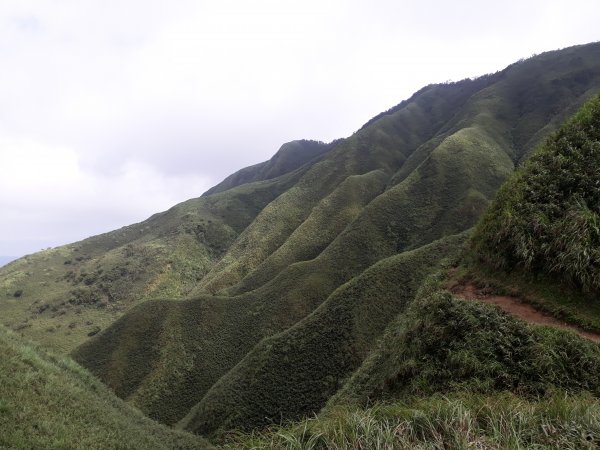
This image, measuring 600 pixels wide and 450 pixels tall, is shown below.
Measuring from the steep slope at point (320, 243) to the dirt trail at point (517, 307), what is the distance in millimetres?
20592

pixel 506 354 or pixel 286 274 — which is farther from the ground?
pixel 506 354

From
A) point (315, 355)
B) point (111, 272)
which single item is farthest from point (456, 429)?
point (111, 272)

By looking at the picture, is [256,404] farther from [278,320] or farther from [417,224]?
[417,224]

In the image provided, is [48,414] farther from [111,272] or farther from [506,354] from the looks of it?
[111,272]

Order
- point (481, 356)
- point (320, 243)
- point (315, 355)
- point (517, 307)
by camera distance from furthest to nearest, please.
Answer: point (320, 243) → point (315, 355) → point (517, 307) → point (481, 356)

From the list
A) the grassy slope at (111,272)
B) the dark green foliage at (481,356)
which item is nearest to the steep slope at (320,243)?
the grassy slope at (111,272)

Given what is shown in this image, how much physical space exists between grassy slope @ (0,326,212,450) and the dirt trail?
17.1 meters

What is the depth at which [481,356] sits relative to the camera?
13.7 m

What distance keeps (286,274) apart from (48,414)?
53142mm

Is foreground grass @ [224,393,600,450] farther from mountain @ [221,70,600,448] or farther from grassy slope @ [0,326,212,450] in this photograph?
grassy slope @ [0,326,212,450]

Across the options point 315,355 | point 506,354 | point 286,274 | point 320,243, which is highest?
point 506,354

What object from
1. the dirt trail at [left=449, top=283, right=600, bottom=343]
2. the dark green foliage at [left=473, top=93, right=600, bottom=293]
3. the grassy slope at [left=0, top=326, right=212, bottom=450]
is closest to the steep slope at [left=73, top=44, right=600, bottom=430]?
the grassy slope at [left=0, top=326, right=212, bottom=450]

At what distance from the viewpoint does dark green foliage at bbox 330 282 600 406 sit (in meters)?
12.2

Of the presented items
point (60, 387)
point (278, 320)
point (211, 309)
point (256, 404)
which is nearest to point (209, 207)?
point (211, 309)
